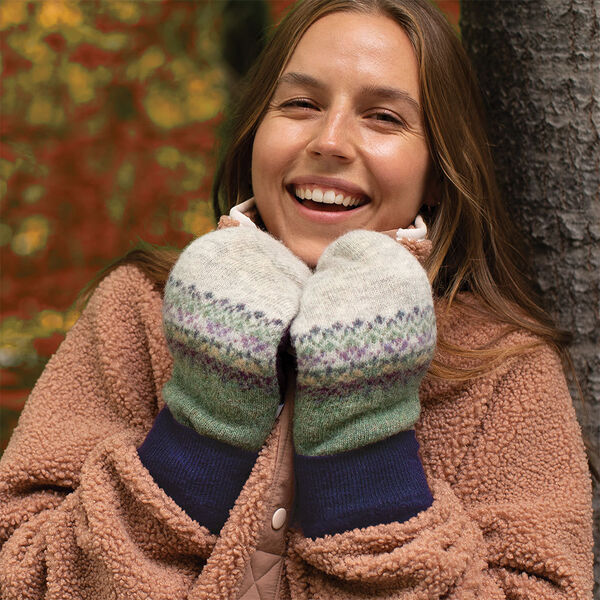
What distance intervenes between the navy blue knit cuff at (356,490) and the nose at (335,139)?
0.64 meters

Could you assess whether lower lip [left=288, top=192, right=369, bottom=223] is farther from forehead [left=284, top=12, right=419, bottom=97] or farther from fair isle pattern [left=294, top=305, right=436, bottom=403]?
fair isle pattern [left=294, top=305, right=436, bottom=403]

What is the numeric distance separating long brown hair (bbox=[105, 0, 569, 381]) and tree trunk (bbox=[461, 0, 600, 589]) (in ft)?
0.22

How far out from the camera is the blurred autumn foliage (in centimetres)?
298

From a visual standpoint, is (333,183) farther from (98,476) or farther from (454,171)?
(98,476)

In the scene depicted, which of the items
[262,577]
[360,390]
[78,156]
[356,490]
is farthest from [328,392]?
[78,156]

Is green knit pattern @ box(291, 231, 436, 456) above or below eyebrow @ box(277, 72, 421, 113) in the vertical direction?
below

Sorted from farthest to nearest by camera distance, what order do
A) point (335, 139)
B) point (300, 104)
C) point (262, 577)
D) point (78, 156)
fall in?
point (78, 156)
point (300, 104)
point (335, 139)
point (262, 577)

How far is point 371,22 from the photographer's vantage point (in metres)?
1.68

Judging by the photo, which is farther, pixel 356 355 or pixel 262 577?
pixel 262 577

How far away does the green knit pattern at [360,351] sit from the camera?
131cm

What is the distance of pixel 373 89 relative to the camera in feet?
5.32

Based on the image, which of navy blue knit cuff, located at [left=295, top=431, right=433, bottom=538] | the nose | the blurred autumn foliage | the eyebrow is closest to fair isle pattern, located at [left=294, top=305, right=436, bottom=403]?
navy blue knit cuff, located at [left=295, top=431, right=433, bottom=538]

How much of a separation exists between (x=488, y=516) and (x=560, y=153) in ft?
3.02

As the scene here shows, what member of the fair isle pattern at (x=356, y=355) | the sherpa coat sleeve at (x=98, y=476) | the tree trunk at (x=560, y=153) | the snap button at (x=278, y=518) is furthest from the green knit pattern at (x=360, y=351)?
the tree trunk at (x=560, y=153)
